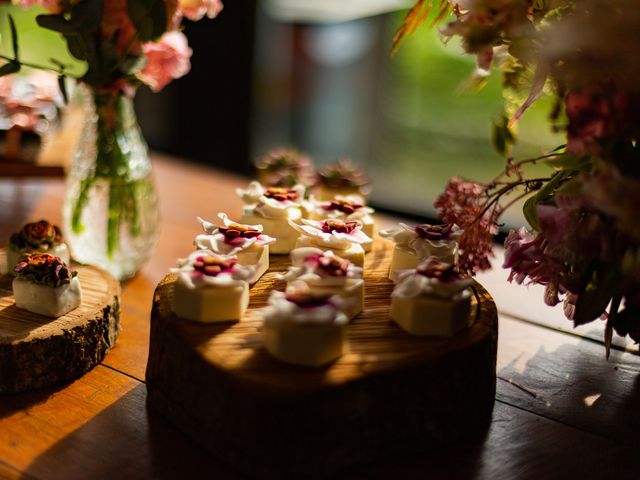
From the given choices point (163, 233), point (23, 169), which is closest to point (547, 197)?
point (163, 233)

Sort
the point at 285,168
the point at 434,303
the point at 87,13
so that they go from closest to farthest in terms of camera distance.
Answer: the point at 434,303 → the point at 87,13 → the point at 285,168

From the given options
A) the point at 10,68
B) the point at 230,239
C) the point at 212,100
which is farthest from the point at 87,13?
the point at 212,100

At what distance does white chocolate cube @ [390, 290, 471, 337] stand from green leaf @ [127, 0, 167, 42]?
1.94 feet

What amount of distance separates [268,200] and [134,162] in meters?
0.29

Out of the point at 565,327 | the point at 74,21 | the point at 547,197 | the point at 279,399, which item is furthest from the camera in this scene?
the point at 565,327

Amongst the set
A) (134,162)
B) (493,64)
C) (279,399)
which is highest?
(493,64)

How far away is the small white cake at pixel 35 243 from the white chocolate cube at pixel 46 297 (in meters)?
0.12

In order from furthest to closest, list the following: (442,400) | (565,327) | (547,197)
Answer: (565,327) → (547,197) → (442,400)

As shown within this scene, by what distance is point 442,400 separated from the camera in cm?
92

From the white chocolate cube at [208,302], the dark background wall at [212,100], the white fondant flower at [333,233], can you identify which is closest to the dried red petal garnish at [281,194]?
the white fondant flower at [333,233]

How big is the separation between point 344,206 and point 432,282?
0.34 meters

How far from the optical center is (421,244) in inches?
44.4

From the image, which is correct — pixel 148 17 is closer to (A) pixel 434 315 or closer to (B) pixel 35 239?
(B) pixel 35 239

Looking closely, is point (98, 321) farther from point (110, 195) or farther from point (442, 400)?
point (442, 400)
